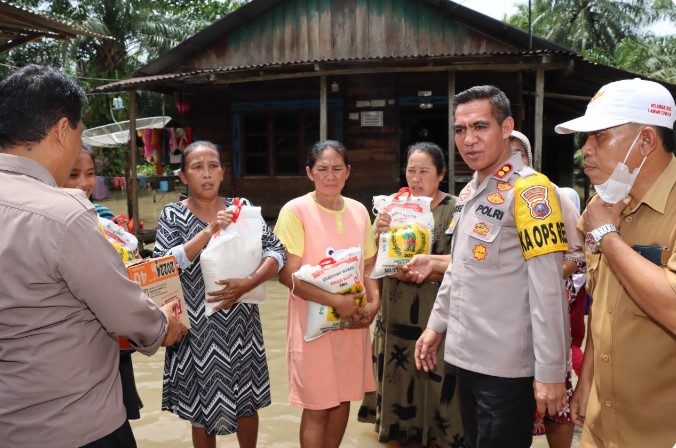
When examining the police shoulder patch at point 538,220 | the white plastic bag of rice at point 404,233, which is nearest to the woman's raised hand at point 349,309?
the white plastic bag of rice at point 404,233

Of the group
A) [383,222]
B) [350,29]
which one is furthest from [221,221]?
[350,29]

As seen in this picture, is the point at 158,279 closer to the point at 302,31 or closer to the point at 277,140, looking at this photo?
the point at 277,140

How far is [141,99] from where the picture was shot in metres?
22.5

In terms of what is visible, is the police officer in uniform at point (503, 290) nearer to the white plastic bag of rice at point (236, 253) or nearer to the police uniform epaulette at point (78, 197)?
the white plastic bag of rice at point (236, 253)

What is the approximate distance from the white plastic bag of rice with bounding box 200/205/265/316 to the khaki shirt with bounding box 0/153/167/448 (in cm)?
100

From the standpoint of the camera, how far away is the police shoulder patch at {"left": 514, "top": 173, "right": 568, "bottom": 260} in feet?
6.34

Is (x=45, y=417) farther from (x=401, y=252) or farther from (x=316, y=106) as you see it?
(x=316, y=106)

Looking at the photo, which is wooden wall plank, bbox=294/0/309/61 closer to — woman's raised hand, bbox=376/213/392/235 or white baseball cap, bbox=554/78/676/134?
woman's raised hand, bbox=376/213/392/235

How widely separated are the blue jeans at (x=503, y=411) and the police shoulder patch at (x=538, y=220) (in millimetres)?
519

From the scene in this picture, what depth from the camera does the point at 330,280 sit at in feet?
8.80

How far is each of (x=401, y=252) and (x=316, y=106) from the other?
7.98 m

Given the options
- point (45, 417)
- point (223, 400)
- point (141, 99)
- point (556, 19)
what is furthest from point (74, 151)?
point (556, 19)

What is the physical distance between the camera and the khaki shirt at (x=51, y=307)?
4.91 ft

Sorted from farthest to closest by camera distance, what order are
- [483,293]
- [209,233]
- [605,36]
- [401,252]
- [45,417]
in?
[605,36] → [401,252] → [209,233] → [483,293] → [45,417]
